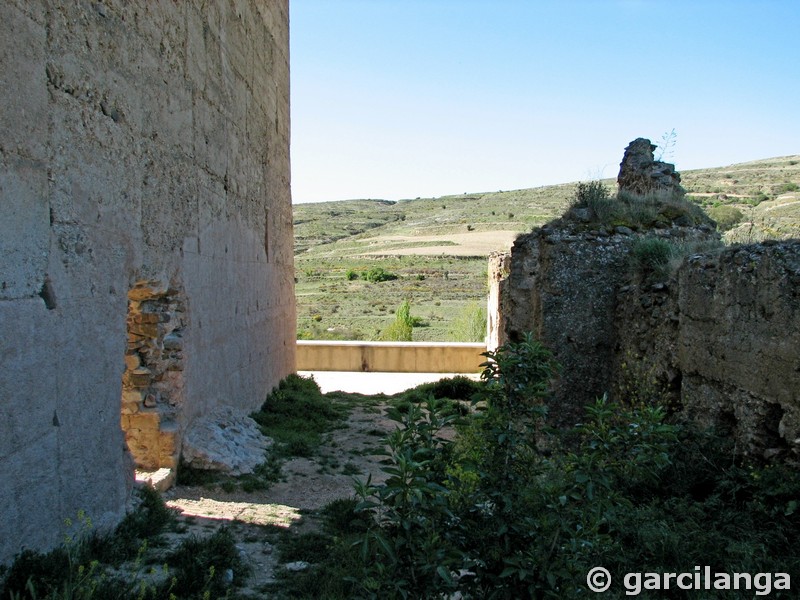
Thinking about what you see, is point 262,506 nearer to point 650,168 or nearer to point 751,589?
point 751,589

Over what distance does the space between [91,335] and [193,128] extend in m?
3.05

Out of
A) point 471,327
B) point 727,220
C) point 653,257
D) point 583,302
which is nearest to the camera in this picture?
point 653,257

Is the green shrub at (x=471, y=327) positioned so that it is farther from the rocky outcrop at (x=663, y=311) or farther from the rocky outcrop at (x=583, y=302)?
the rocky outcrop at (x=583, y=302)

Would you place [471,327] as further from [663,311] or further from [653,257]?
[663,311]

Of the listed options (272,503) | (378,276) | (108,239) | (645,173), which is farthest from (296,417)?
(378,276)

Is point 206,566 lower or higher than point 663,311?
lower

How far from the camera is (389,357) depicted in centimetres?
1588

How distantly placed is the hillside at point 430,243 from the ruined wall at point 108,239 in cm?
712

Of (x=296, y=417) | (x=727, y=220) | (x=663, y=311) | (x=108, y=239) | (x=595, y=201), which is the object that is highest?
(x=595, y=201)

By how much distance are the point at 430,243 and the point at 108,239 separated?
142 ft

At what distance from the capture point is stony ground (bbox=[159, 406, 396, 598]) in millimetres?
4779

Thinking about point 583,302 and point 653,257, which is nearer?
point 653,257

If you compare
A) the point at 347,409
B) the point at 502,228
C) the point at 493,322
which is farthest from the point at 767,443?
the point at 502,228

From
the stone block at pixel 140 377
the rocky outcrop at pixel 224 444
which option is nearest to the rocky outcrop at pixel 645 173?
the rocky outcrop at pixel 224 444
